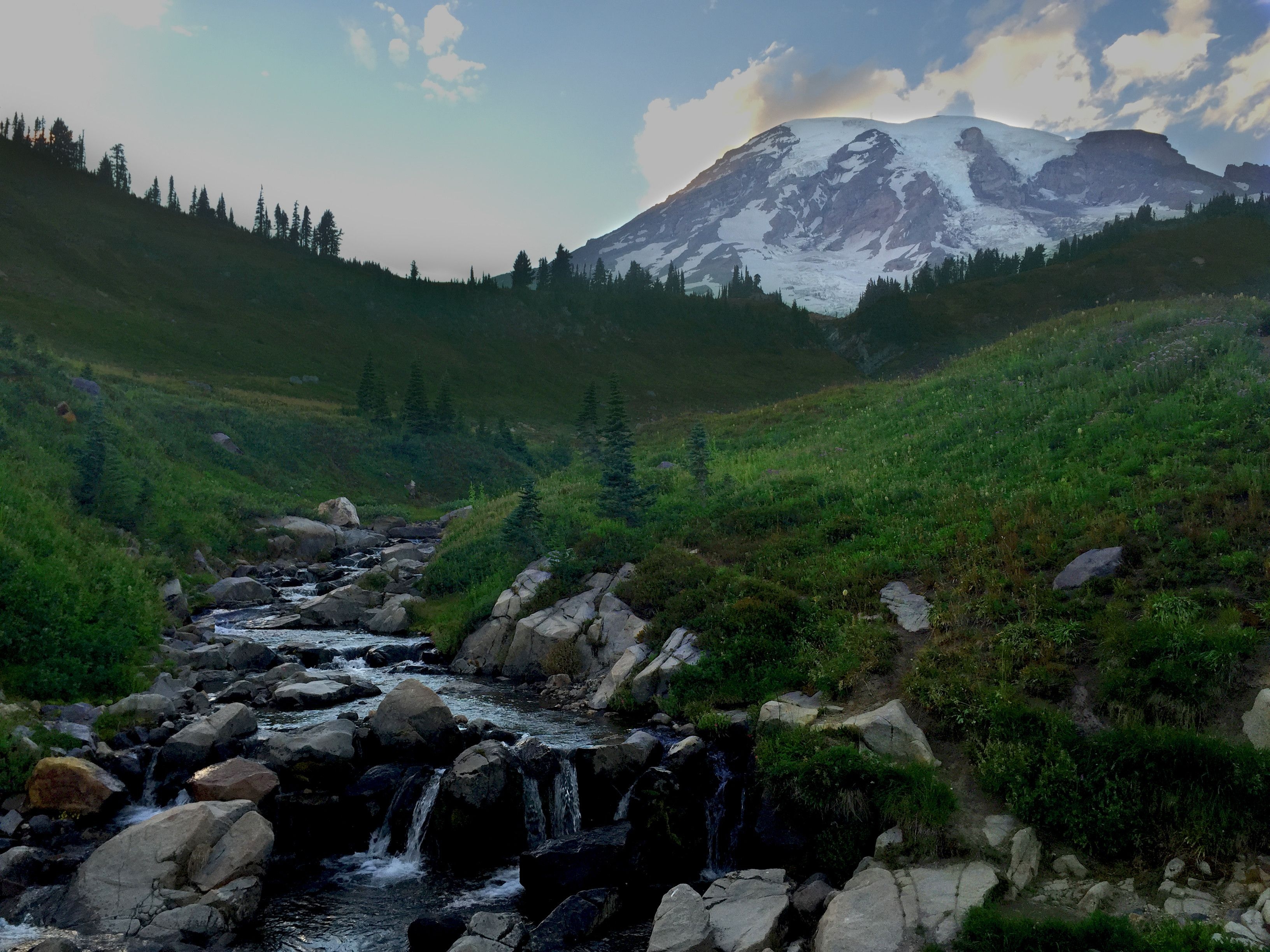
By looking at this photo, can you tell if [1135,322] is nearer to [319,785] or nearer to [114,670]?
[319,785]

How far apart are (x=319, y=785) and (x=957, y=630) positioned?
1285 centimetres

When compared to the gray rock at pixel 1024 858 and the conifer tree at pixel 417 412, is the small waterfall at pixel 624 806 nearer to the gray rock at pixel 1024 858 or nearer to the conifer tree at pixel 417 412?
the gray rock at pixel 1024 858

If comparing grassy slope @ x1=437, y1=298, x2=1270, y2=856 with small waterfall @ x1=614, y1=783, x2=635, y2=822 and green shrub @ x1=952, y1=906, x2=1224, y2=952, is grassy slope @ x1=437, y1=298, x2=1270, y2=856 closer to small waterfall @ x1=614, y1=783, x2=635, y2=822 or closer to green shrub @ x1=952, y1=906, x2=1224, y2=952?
green shrub @ x1=952, y1=906, x2=1224, y2=952

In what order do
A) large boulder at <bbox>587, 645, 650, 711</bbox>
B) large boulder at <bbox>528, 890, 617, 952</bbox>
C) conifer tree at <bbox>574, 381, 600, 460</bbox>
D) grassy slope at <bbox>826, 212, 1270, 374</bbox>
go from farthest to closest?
grassy slope at <bbox>826, 212, 1270, 374</bbox>, conifer tree at <bbox>574, 381, 600, 460</bbox>, large boulder at <bbox>587, 645, 650, 711</bbox>, large boulder at <bbox>528, 890, 617, 952</bbox>

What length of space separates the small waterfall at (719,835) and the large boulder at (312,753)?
705 cm

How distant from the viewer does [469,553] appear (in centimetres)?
2931

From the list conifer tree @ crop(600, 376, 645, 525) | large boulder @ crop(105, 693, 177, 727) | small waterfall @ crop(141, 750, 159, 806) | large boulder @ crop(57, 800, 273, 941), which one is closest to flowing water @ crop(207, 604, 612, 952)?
large boulder @ crop(57, 800, 273, 941)

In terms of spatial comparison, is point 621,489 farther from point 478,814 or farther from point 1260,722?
point 1260,722

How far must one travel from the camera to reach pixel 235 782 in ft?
43.3

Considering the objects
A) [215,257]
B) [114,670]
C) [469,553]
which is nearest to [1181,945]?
[114,670]

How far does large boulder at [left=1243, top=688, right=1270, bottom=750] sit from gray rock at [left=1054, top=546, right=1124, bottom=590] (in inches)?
176

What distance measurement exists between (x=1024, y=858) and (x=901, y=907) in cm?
196

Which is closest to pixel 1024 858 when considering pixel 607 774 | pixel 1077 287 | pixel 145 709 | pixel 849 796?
pixel 849 796

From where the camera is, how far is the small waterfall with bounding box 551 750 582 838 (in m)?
13.5
